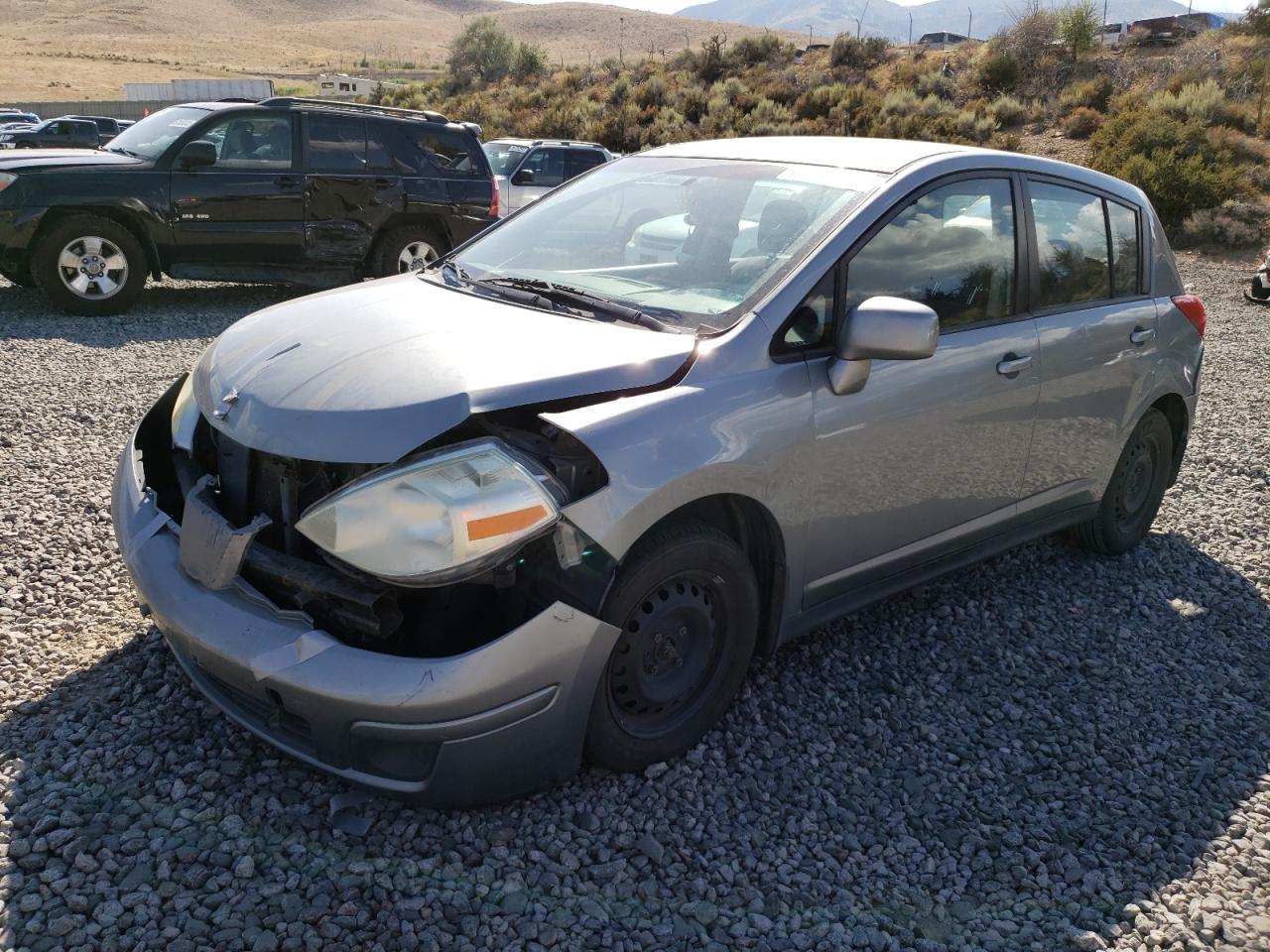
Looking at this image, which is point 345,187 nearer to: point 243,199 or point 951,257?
point 243,199

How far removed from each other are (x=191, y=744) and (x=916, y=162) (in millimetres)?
3069

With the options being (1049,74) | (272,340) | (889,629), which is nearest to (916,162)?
(889,629)

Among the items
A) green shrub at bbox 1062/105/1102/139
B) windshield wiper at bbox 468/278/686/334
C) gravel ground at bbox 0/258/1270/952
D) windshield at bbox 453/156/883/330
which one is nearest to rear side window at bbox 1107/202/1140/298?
gravel ground at bbox 0/258/1270/952

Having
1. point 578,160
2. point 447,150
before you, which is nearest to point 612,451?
point 447,150

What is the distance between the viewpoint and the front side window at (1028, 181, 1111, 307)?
4.14m

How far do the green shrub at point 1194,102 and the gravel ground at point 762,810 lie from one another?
79.0ft

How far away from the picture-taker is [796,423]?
10.3 feet

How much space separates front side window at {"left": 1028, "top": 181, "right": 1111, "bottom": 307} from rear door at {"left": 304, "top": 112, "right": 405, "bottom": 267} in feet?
24.3

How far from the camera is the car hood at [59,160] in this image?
871 cm

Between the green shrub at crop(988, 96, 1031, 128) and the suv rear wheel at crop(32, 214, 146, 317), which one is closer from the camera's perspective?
the suv rear wheel at crop(32, 214, 146, 317)

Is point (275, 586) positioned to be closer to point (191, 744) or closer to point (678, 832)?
point (191, 744)

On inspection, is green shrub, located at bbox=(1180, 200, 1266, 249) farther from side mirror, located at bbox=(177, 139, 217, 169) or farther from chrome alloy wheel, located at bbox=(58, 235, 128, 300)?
chrome alloy wheel, located at bbox=(58, 235, 128, 300)

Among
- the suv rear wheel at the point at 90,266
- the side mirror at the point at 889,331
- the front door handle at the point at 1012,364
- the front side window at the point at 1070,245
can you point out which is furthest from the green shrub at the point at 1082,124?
the side mirror at the point at 889,331

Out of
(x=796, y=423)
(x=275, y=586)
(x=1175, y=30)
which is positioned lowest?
(x=275, y=586)
